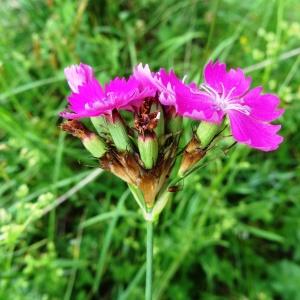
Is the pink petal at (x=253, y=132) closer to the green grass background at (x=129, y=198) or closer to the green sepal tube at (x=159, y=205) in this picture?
the green sepal tube at (x=159, y=205)

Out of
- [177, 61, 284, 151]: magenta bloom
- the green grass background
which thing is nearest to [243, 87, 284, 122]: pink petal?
[177, 61, 284, 151]: magenta bloom

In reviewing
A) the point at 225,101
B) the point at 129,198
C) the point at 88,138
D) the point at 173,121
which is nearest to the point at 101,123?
the point at 88,138

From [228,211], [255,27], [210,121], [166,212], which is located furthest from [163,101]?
[255,27]

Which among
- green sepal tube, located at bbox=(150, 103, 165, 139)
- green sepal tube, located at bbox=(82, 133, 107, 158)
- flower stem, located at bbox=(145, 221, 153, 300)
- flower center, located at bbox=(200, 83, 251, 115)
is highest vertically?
flower center, located at bbox=(200, 83, 251, 115)

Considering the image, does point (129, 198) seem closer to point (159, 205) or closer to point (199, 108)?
point (159, 205)

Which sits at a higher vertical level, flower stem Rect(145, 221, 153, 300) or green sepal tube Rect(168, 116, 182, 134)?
green sepal tube Rect(168, 116, 182, 134)

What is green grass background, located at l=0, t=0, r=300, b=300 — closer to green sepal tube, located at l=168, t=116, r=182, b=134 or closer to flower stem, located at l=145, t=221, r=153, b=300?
flower stem, located at l=145, t=221, r=153, b=300

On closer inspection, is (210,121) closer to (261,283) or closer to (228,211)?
(228,211)
